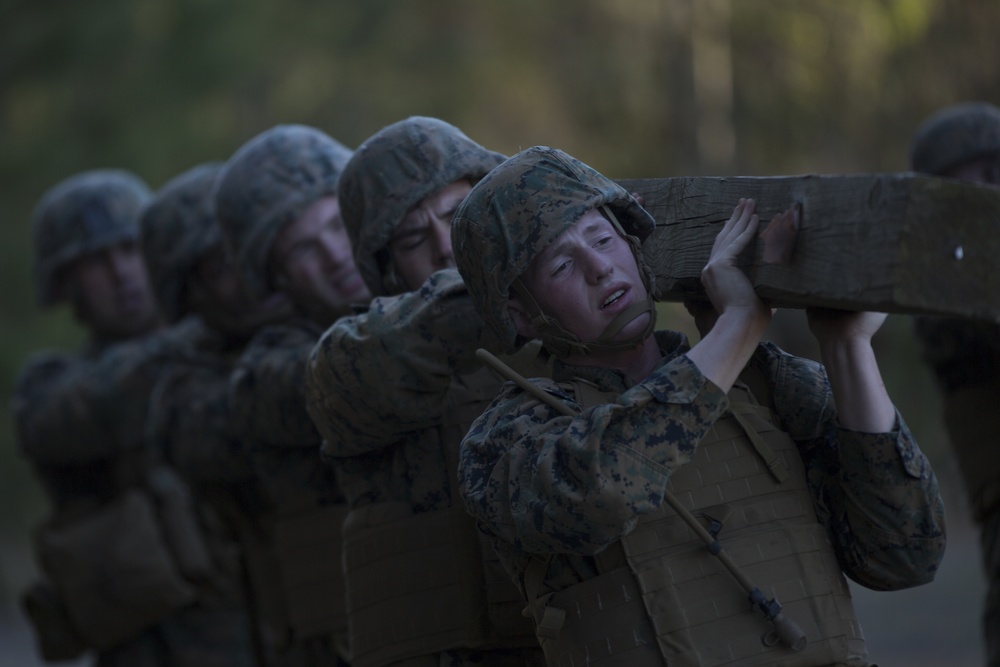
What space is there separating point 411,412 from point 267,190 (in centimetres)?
158

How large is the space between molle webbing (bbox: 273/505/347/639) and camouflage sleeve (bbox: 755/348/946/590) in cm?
242

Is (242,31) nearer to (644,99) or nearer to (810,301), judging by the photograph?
(644,99)

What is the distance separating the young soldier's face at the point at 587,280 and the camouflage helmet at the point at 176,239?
335 cm

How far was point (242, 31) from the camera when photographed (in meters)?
16.8

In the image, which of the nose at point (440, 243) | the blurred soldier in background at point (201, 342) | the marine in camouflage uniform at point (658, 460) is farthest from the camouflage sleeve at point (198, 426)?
the marine in camouflage uniform at point (658, 460)

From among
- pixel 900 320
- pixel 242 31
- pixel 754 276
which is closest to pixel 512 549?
pixel 754 276

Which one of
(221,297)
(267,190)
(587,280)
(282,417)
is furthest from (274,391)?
(587,280)

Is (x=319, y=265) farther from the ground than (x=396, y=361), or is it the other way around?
(x=396, y=361)

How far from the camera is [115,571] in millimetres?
7352

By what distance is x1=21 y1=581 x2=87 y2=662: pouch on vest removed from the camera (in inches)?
297

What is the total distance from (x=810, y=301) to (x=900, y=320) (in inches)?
483

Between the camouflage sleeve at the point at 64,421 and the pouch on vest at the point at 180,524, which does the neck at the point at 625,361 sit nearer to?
the pouch on vest at the point at 180,524

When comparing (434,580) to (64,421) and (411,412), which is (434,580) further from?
(64,421)

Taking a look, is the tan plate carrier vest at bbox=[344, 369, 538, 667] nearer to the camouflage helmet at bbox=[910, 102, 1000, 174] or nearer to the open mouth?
the open mouth
